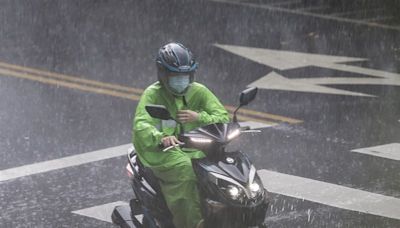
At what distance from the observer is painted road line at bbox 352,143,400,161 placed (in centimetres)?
1179

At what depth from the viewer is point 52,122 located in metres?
13.1

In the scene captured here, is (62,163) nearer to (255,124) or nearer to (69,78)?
(255,124)

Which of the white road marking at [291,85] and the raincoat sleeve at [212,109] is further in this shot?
the white road marking at [291,85]

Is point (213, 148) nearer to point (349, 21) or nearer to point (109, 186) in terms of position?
point (109, 186)

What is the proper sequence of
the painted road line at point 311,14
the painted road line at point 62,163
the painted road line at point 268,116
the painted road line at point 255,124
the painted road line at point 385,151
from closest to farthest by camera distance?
the painted road line at point 62,163
the painted road line at point 385,151
the painted road line at point 255,124
the painted road line at point 268,116
the painted road line at point 311,14

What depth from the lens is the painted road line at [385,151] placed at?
11788 mm

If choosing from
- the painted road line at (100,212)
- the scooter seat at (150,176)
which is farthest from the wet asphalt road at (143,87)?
the scooter seat at (150,176)

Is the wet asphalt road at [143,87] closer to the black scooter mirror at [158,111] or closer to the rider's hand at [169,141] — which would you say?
the rider's hand at [169,141]

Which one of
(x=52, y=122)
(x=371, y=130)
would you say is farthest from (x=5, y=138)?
(x=371, y=130)

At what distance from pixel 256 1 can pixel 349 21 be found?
7.45 feet

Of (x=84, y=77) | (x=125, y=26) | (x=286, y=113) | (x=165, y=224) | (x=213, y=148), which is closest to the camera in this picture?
(x=213, y=148)

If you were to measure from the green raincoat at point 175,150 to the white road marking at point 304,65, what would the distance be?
6.69m

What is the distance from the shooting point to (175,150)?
8016 millimetres

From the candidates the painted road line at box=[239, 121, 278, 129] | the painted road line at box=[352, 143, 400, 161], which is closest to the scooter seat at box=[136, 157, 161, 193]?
the painted road line at box=[352, 143, 400, 161]
